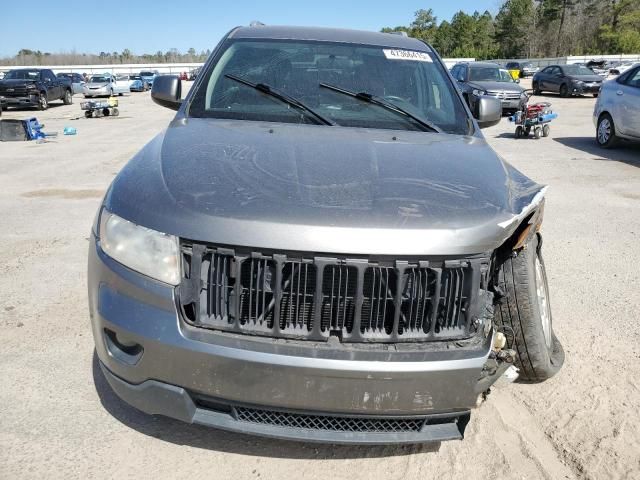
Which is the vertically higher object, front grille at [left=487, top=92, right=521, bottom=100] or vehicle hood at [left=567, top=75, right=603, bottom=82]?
vehicle hood at [left=567, top=75, right=603, bottom=82]

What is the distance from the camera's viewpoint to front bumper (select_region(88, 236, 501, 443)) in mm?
1963

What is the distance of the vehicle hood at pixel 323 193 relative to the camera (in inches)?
77.0

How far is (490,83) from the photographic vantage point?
1922 cm

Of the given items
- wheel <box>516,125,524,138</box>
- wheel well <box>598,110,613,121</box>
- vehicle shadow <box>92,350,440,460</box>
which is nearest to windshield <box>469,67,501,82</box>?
wheel <box>516,125,524,138</box>

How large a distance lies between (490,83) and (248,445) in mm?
18904

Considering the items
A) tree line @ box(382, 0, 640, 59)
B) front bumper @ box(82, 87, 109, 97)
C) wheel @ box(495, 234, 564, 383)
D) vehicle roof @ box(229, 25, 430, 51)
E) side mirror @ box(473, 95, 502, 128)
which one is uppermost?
tree line @ box(382, 0, 640, 59)

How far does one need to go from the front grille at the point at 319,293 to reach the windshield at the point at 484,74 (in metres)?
19.1

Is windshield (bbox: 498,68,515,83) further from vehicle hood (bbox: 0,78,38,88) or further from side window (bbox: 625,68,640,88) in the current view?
vehicle hood (bbox: 0,78,38,88)

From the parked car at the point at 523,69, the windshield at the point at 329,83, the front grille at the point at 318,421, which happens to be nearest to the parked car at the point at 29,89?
the windshield at the point at 329,83

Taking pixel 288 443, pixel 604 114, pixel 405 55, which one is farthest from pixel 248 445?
pixel 604 114

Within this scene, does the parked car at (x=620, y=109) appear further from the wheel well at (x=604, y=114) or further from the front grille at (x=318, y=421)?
the front grille at (x=318, y=421)

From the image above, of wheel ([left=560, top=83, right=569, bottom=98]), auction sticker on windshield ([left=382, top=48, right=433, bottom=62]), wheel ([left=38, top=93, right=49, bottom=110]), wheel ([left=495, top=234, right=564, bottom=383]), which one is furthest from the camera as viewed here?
wheel ([left=560, top=83, right=569, bottom=98])

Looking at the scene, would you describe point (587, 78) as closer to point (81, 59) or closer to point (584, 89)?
point (584, 89)

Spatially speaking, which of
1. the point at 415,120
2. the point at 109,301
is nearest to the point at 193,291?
the point at 109,301
